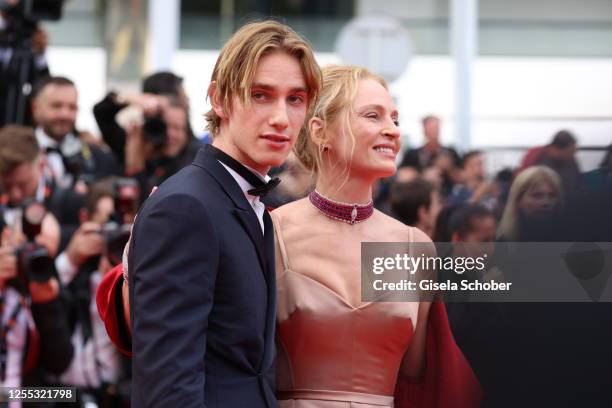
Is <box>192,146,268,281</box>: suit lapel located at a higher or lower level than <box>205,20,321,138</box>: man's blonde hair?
lower

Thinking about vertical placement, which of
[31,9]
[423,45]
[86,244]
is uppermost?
[423,45]

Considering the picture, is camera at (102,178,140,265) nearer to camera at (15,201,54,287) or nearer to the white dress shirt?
camera at (15,201,54,287)

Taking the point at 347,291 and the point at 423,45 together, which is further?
the point at 423,45

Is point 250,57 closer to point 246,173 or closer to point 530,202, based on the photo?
point 246,173

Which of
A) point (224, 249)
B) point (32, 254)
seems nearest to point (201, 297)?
point (224, 249)

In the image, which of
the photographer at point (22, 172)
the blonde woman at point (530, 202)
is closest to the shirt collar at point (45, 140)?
the photographer at point (22, 172)

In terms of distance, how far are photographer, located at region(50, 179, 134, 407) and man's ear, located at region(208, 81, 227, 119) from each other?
1.97 metres

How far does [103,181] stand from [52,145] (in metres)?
0.62

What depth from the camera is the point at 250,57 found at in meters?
2.28

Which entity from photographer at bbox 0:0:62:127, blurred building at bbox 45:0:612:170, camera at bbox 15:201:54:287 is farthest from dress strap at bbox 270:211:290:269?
blurred building at bbox 45:0:612:170

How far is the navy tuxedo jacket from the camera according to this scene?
207 cm

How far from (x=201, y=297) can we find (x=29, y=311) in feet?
7.44

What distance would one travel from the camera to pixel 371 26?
7773mm

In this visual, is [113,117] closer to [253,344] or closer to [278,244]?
[278,244]
